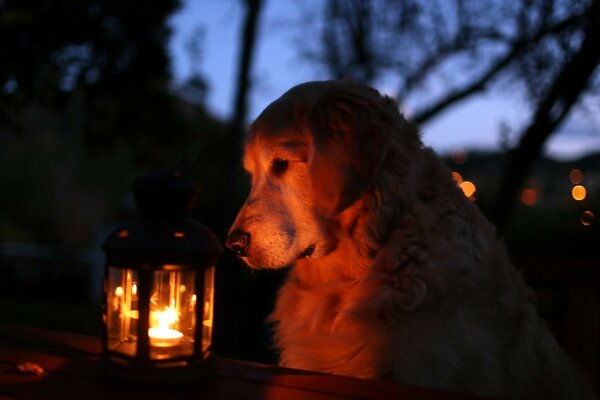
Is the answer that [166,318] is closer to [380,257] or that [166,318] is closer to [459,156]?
[380,257]

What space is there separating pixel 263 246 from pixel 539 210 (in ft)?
12.7

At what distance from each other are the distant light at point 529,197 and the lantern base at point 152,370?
4.72m

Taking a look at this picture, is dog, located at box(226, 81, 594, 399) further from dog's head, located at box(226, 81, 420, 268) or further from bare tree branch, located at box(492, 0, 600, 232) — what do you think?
bare tree branch, located at box(492, 0, 600, 232)

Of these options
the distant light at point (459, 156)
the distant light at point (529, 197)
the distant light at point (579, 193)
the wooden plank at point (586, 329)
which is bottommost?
the wooden plank at point (586, 329)

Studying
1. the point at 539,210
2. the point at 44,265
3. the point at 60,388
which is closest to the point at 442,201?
the point at 60,388

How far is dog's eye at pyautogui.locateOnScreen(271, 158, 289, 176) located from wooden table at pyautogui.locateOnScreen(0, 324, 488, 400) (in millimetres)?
777

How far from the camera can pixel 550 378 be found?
187cm

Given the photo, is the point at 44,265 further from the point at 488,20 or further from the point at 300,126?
the point at 300,126

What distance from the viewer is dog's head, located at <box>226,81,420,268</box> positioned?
1.94 meters

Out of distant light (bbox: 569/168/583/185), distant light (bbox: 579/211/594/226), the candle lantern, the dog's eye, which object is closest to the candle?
the candle lantern

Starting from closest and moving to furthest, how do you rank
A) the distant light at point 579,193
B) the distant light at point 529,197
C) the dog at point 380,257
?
the dog at point 380,257 < the distant light at point 579,193 < the distant light at point 529,197

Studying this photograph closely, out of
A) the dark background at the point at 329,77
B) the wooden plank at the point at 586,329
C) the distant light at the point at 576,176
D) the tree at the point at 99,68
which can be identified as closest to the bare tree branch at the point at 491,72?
the dark background at the point at 329,77

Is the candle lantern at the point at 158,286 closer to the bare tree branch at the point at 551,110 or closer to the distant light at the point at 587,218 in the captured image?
the bare tree branch at the point at 551,110

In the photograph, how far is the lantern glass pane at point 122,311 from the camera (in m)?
1.31
